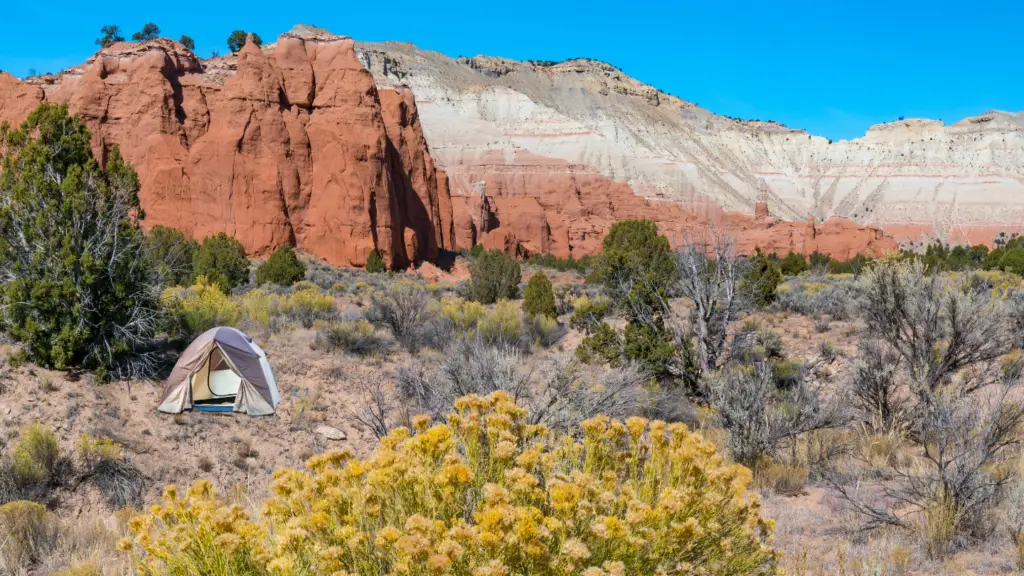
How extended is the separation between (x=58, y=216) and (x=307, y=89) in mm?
34419

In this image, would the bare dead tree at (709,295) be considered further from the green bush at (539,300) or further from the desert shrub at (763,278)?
the green bush at (539,300)

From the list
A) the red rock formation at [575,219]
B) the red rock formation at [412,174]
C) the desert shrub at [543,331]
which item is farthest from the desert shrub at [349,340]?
the red rock formation at [575,219]

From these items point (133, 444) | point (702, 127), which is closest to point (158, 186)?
point (133, 444)

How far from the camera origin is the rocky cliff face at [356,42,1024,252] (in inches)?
3103

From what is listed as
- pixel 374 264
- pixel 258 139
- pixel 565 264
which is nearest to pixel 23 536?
pixel 374 264

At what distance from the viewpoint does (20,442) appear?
24.9 ft

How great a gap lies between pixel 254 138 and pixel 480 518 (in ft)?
138

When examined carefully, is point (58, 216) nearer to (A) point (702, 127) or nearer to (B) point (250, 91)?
(B) point (250, 91)

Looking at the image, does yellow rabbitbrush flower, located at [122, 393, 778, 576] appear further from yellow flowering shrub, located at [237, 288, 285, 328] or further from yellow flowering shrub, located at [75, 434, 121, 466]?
yellow flowering shrub, located at [237, 288, 285, 328]

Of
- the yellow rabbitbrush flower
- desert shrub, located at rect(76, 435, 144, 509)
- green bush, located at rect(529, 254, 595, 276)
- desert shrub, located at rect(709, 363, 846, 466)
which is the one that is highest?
green bush, located at rect(529, 254, 595, 276)

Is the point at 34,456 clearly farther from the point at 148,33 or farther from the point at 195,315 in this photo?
the point at 148,33

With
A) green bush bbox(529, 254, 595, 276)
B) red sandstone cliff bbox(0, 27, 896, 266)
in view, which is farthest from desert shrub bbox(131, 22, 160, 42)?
green bush bbox(529, 254, 595, 276)

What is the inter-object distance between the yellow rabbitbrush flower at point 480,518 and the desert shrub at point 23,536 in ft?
9.26

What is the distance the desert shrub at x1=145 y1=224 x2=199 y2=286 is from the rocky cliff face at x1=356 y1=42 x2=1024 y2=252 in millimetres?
41318
